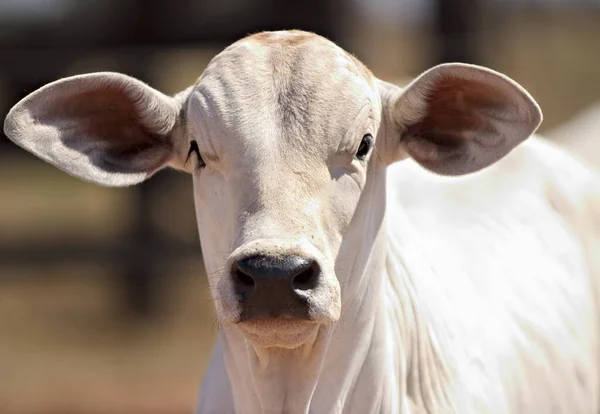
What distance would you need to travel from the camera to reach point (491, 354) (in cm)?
435

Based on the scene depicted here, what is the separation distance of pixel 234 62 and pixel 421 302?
43.5 inches

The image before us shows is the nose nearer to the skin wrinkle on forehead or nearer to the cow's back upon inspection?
the skin wrinkle on forehead

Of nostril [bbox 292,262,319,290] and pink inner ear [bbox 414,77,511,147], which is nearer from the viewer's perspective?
nostril [bbox 292,262,319,290]

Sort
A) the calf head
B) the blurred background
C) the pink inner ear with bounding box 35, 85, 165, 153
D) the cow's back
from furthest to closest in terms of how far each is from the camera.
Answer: the blurred background, the cow's back, the pink inner ear with bounding box 35, 85, 165, 153, the calf head

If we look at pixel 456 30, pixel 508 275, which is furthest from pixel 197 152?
pixel 456 30

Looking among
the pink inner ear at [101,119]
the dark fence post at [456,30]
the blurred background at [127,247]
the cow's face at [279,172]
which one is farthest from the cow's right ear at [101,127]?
the dark fence post at [456,30]

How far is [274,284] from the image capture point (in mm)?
3119

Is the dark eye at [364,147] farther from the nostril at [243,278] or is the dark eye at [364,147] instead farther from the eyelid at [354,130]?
the nostril at [243,278]

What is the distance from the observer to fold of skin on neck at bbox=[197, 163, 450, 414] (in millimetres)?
3570

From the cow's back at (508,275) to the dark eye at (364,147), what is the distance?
25.4 inches

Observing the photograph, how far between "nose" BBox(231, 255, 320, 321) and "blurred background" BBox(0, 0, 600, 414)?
241 inches

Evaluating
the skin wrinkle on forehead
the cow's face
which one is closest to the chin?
the cow's face

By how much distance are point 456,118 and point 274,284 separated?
1.10 meters

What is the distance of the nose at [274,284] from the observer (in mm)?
3094
